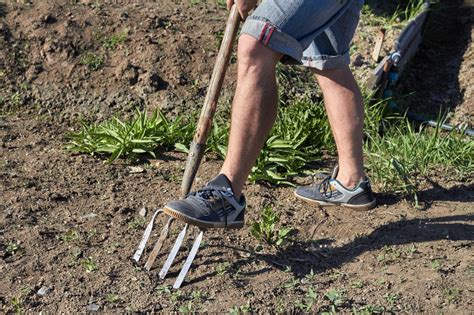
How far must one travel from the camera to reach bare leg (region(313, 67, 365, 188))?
4.14m

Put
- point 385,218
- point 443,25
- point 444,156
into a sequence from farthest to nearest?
point 443,25 < point 444,156 < point 385,218

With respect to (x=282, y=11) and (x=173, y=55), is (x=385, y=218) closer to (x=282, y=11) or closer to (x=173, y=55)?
(x=282, y=11)

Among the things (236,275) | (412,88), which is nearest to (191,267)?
(236,275)

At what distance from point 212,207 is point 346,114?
39.7 inches

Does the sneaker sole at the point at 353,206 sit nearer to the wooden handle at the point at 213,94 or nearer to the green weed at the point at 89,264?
the wooden handle at the point at 213,94

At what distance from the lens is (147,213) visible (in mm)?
4113

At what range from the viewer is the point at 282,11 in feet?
11.8

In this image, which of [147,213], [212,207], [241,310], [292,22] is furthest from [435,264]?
[147,213]

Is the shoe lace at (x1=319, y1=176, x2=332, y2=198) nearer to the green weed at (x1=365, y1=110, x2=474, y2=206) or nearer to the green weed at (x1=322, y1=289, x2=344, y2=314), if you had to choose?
the green weed at (x1=365, y1=110, x2=474, y2=206)

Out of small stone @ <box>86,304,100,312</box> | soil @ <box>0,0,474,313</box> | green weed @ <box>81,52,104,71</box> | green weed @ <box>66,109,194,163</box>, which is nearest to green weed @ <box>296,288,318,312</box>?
soil @ <box>0,0,474,313</box>

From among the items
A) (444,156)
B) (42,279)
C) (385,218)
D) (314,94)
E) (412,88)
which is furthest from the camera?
(412,88)

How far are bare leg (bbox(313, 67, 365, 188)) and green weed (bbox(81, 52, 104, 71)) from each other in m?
1.78

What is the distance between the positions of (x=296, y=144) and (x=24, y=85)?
181 centimetres

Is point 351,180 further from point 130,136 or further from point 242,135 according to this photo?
point 130,136
